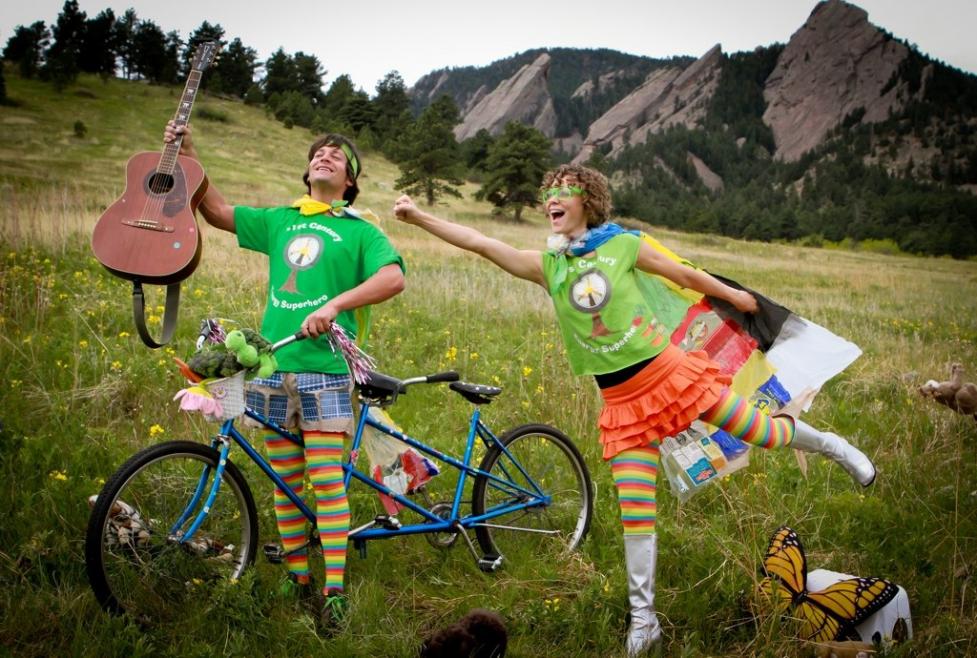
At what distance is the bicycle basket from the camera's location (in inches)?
106

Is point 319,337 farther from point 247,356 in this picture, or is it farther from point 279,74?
point 279,74

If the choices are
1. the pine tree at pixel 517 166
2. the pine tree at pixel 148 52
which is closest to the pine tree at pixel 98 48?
the pine tree at pixel 148 52

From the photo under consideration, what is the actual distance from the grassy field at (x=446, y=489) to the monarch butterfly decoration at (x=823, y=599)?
136mm

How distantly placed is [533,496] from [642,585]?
1.07 m

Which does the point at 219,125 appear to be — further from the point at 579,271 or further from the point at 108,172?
the point at 579,271

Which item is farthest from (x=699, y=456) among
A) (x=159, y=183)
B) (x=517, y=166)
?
(x=517, y=166)

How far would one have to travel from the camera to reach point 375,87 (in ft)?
225

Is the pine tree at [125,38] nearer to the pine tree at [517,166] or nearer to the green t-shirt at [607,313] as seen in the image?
the pine tree at [517,166]

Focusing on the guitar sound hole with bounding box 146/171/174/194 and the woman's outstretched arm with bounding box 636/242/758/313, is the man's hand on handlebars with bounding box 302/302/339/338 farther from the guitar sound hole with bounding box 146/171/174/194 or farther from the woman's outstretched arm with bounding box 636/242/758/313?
the woman's outstretched arm with bounding box 636/242/758/313

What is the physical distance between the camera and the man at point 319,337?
3.09m

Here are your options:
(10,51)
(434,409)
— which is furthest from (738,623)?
(10,51)

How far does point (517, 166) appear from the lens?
39.4 m

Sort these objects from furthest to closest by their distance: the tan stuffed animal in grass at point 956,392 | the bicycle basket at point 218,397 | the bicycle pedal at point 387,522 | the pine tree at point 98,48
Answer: the pine tree at point 98,48, the tan stuffed animal in grass at point 956,392, the bicycle pedal at point 387,522, the bicycle basket at point 218,397

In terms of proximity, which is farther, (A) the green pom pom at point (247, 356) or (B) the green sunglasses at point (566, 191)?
(B) the green sunglasses at point (566, 191)
